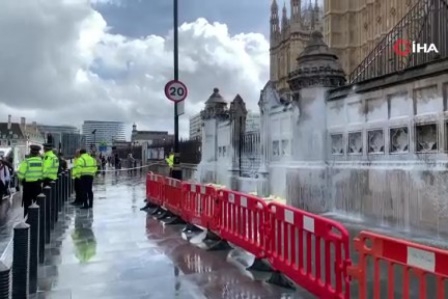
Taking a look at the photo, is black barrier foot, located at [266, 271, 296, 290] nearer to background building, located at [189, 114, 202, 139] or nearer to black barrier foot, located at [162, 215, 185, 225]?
black barrier foot, located at [162, 215, 185, 225]

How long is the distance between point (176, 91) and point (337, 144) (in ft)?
15.0

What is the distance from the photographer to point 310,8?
4277 inches

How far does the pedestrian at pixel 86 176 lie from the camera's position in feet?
45.2

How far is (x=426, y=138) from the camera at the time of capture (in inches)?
307

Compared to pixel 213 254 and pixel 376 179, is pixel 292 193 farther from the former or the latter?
pixel 213 254

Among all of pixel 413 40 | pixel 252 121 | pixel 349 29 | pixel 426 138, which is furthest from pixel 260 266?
pixel 349 29

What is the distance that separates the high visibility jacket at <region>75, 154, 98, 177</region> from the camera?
45.3ft

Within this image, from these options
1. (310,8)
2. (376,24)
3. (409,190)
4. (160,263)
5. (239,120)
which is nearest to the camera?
(160,263)

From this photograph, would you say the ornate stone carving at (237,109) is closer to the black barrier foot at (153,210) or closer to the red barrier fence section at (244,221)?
the black barrier foot at (153,210)

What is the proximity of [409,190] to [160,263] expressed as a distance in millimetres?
4142

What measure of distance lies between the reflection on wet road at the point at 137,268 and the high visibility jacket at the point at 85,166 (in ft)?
11.8

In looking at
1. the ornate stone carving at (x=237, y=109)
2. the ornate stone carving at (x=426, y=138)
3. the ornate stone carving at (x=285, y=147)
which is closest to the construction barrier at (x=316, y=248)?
the ornate stone carving at (x=426, y=138)

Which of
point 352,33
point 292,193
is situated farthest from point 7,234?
point 352,33

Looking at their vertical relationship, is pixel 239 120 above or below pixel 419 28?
below
